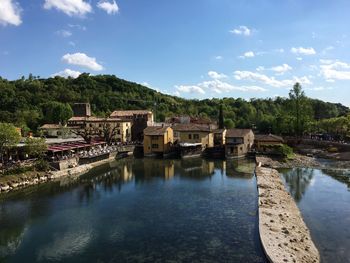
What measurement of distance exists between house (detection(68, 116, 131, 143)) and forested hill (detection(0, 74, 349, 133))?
9.19m

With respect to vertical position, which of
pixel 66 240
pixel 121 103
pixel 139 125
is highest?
pixel 121 103

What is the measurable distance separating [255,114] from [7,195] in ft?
285

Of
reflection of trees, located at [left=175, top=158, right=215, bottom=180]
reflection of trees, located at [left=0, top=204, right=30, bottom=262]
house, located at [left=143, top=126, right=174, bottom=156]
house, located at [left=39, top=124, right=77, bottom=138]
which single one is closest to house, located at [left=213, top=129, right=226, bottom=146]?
house, located at [left=143, top=126, right=174, bottom=156]

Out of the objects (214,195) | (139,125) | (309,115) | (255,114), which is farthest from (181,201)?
(255,114)

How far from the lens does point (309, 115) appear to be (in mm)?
71000

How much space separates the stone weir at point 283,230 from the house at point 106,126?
1710 inches

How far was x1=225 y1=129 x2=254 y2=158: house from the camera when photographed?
5438cm

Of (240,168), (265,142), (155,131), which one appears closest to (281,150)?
(265,142)

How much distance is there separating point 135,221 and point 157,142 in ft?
114

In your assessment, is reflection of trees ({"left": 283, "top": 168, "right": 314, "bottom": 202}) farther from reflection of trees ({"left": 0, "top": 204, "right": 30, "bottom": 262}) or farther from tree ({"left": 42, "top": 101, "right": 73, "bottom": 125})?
tree ({"left": 42, "top": 101, "right": 73, "bottom": 125})

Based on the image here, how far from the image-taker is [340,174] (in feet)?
132

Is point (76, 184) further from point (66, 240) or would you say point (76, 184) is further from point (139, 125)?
point (139, 125)

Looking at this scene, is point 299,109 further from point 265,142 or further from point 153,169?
point 153,169

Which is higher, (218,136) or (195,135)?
(195,135)
